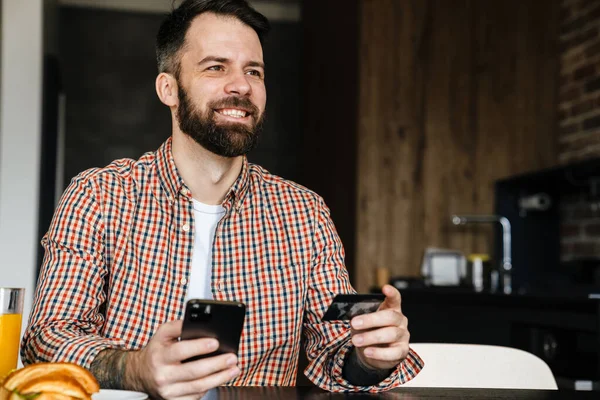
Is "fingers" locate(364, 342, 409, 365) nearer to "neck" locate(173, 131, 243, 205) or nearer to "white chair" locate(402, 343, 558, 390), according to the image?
"white chair" locate(402, 343, 558, 390)

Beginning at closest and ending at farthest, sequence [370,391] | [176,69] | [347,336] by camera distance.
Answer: [370,391] < [347,336] < [176,69]

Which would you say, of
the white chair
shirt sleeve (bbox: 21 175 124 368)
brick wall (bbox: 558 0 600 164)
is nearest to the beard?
shirt sleeve (bbox: 21 175 124 368)

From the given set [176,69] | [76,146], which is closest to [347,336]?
[176,69]

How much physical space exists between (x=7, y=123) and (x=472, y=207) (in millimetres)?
2339

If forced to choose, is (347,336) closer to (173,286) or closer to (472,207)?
(173,286)

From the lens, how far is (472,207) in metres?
3.99

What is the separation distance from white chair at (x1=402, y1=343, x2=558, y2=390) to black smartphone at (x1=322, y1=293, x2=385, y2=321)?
396 millimetres

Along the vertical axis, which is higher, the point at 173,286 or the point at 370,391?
the point at 173,286

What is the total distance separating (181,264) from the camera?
1.50m

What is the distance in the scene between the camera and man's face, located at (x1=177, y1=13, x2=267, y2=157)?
1.59 m

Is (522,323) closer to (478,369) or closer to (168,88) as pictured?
(478,369)

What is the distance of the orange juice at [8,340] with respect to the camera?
40.6 inches

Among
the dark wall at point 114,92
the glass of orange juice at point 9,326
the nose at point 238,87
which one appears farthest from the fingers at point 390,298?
the dark wall at point 114,92


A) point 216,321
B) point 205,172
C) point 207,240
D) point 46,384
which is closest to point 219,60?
point 205,172
